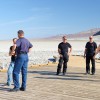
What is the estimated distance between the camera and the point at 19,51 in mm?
10938

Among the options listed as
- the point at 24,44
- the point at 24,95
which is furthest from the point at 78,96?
the point at 24,44

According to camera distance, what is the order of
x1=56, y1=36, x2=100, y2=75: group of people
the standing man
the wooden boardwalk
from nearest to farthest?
the wooden boardwalk < the standing man < x1=56, y1=36, x2=100, y2=75: group of people

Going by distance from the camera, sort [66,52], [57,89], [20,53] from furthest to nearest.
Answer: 1. [66,52]
2. [57,89]
3. [20,53]

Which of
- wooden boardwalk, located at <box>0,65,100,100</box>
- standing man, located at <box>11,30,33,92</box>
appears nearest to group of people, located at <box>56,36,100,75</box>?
wooden boardwalk, located at <box>0,65,100,100</box>

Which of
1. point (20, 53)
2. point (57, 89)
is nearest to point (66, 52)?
point (57, 89)

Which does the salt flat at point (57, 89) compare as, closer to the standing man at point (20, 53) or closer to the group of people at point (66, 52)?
the standing man at point (20, 53)

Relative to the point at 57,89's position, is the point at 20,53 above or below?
above

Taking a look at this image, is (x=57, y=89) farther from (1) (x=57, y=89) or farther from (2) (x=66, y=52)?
(2) (x=66, y=52)

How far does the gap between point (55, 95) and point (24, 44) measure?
1.68 metres

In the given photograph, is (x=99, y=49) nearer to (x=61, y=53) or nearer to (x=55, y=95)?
(x=61, y=53)

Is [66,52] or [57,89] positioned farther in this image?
[66,52]

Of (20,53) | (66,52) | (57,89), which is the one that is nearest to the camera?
(20,53)

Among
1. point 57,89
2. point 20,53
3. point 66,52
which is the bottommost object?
point 57,89

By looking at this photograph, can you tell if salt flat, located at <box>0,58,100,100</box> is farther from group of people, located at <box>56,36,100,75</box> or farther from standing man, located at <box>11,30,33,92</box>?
group of people, located at <box>56,36,100,75</box>
